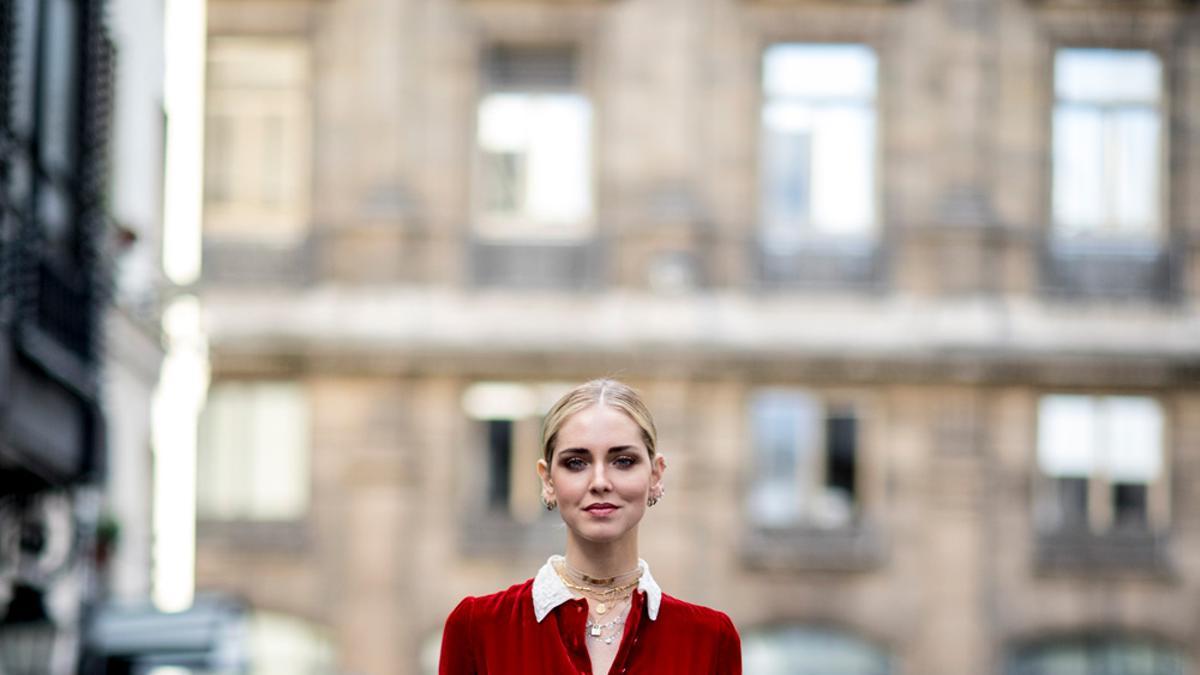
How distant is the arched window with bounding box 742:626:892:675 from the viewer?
32.0 metres

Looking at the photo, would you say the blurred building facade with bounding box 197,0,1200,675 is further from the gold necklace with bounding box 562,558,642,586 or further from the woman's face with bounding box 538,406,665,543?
the woman's face with bounding box 538,406,665,543

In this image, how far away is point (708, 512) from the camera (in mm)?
32250

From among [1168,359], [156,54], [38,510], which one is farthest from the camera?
[1168,359]

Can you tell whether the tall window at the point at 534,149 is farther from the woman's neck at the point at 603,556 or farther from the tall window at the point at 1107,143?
the woman's neck at the point at 603,556

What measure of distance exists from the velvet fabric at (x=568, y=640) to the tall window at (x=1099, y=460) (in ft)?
94.5

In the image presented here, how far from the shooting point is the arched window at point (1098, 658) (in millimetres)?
31906

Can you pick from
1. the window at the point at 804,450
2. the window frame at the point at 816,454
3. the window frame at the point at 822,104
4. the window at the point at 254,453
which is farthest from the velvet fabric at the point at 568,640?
the window frame at the point at 822,104

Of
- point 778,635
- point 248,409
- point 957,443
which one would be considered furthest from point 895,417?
point 248,409

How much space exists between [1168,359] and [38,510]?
57.5 feet

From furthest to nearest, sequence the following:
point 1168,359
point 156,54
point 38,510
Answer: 1. point 1168,359
2. point 156,54
3. point 38,510

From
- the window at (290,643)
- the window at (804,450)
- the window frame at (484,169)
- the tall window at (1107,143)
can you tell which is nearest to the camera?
the window at (290,643)

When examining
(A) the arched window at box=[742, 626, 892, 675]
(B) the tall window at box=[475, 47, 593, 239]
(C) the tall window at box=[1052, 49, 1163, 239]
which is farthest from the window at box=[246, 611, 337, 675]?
(C) the tall window at box=[1052, 49, 1163, 239]

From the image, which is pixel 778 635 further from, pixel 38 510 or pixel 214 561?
pixel 38 510

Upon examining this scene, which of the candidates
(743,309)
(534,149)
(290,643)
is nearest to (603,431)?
(743,309)
